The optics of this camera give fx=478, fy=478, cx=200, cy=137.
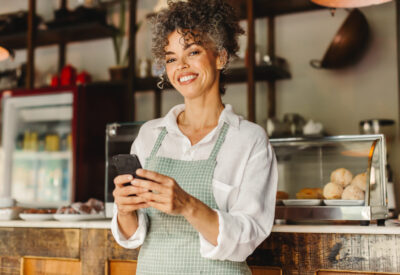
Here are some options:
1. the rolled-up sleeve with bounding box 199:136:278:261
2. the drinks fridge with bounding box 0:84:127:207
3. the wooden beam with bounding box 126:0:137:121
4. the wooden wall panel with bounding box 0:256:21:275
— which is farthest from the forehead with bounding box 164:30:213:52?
the wooden beam with bounding box 126:0:137:121

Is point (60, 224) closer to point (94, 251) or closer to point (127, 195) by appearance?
point (94, 251)

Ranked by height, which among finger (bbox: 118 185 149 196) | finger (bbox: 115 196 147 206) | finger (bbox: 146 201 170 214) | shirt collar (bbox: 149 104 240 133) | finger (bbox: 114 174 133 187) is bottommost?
finger (bbox: 146 201 170 214)

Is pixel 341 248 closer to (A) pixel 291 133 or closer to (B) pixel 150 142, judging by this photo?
(B) pixel 150 142

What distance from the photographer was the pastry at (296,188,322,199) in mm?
2197

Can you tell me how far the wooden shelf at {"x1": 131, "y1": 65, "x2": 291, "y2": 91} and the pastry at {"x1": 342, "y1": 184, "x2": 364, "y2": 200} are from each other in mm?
1602

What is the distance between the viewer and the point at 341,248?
1.83 meters

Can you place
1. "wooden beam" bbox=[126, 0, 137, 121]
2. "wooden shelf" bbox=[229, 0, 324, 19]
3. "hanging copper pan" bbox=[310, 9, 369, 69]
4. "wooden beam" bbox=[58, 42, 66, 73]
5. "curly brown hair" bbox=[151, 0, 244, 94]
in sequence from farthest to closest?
"wooden beam" bbox=[58, 42, 66, 73], "wooden beam" bbox=[126, 0, 137, 121], "wooden shelf" bbox=[229, 0, 324, 19], "hanging copper pan" bbox=[310, 9, 369, 69], "curly brown hair" bbox=[151, 0, 244, 94]

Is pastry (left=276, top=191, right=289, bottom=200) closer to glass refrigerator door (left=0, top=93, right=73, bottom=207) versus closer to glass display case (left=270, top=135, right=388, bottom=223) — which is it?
glass display case (left=270, top=135, right=388, bottom=223)

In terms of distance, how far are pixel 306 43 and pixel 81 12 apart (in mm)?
1939

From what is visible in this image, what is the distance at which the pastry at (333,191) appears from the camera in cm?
212

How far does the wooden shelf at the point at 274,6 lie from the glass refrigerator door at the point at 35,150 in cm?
164

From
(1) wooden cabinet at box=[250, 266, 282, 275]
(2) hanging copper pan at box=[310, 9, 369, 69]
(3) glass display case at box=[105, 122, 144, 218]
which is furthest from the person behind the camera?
(2) hanging copper pan at box=[310, 9, 369, 69]

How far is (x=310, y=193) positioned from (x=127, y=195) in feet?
3.82

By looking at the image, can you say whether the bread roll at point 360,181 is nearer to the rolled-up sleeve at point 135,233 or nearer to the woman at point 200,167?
the woman at point 200,167
